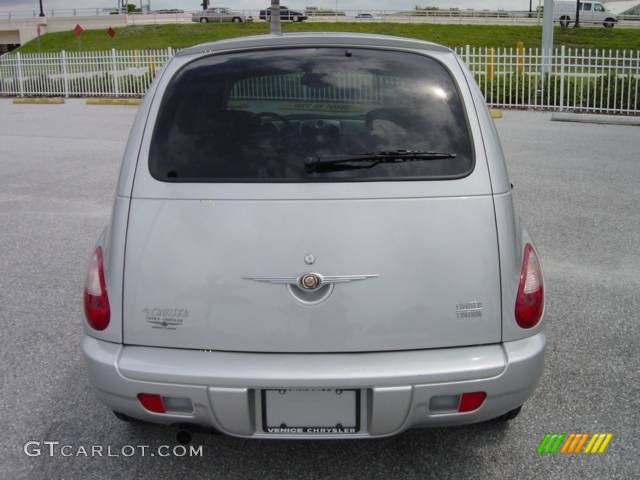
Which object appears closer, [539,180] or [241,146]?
→ [241,146]

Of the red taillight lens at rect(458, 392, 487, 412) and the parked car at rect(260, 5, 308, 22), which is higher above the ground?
the parked car at rect(260, 5, 308, 22)

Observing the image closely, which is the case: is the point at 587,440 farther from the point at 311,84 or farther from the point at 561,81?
the point at 561,81

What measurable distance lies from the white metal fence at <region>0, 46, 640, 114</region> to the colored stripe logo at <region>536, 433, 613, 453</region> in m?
14.9

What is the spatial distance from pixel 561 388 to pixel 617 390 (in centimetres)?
27

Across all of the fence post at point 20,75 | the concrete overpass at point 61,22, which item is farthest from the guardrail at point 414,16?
the fence post at point 20,75

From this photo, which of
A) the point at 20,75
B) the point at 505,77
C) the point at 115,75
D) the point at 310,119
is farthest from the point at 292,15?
the point at 310,119

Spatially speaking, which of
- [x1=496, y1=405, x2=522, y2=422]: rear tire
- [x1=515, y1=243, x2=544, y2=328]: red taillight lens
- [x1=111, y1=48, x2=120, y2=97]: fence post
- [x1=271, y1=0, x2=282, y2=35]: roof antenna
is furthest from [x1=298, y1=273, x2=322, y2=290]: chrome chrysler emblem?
[x1=111, y1=48, x2=120, y2=97]: fence post

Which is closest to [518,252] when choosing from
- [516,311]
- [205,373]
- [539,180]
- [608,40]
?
[516,311]

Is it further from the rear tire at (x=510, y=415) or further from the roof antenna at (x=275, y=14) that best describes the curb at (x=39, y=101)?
the rear tire at (x=510, y=415)

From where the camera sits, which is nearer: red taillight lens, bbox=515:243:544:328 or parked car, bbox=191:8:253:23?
red taillight lens, bbox=515:243:544:328

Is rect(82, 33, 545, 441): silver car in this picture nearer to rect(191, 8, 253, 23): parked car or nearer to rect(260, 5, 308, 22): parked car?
rect(260, 5, 308, 22): parked car

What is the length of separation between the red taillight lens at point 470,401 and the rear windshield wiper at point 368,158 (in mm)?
841

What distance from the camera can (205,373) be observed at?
2377 mm

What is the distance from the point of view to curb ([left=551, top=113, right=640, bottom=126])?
1501cm
